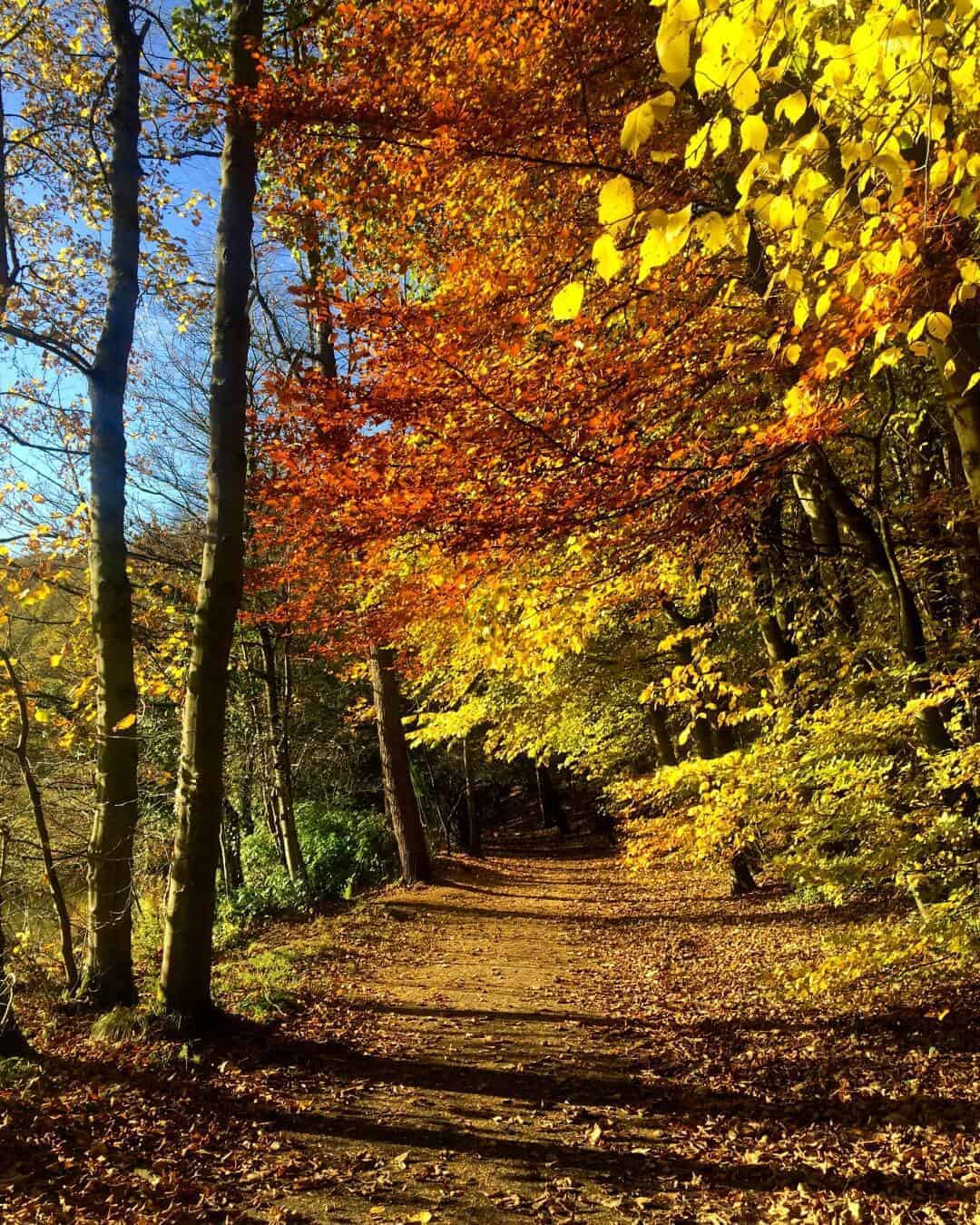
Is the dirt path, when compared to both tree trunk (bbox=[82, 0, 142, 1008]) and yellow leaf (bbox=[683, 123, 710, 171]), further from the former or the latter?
yellow leaf (bbox=[683, 123, 710, 171])

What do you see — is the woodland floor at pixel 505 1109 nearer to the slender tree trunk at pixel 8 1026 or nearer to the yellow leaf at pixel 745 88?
the slender tree trunk at pixel 8 1026

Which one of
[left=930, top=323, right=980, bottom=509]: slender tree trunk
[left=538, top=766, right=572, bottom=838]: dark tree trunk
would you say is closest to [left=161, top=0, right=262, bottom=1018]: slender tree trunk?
[left=930, top=323, right=980, bottom=509]: slender tree trunk

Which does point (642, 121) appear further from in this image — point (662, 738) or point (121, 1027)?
point (662, 738)

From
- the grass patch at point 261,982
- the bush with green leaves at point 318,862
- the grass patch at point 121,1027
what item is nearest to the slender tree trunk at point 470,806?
the bush with green leaves at point 318,862

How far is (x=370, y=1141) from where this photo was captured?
15.3 feet

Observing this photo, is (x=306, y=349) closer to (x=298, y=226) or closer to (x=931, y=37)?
(x=298, y=226)

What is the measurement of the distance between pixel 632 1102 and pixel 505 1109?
930mm

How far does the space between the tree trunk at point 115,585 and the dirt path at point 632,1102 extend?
2.34m

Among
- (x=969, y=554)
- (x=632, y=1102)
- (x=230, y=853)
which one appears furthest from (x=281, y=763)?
(x=969, y=554)

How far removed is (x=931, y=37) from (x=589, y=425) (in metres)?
3.24

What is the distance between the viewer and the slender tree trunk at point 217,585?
592 cm

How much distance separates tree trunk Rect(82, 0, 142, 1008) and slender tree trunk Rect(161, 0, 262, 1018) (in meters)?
0.73

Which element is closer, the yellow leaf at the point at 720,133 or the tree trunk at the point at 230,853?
the yellow leaf at the point at 720,133

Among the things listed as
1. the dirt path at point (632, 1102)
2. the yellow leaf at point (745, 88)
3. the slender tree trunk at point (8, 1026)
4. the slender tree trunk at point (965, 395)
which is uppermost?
the slender tree trunk at point (965, 395)
